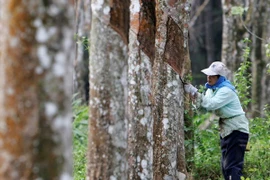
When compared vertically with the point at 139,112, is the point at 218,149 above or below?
below

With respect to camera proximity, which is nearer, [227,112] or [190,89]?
[190,89]

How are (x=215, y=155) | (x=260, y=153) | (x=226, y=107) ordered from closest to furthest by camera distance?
(x=226, y=107)
(x=215, y=155)
(x=260, y=153)

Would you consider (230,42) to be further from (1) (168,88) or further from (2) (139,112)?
(2) (139,112)

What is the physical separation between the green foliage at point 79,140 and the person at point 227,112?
2.15m

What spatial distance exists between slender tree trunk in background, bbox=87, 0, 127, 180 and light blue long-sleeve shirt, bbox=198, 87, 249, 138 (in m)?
3.33

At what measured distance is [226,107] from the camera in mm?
9320

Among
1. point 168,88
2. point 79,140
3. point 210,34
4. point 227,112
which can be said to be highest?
point 210,34

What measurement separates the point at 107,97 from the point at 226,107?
3.81 m

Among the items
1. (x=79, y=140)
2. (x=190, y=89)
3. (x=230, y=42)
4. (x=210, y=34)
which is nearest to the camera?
(x=190, y=89)

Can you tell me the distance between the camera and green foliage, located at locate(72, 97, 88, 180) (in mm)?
10800

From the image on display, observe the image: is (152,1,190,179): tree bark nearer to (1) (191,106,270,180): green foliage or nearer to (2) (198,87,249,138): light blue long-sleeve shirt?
(2) (198,87,249,138): light blue long-sleeve shirt

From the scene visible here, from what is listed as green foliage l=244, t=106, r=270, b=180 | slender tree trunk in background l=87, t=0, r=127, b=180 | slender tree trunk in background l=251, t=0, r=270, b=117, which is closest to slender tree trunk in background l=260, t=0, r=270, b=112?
slender tree trunk in background l=251, t=0, r=270, b=117

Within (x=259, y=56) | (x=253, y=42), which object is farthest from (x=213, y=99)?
(x=253, y=42)

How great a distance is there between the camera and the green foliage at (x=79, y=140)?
1080cm
